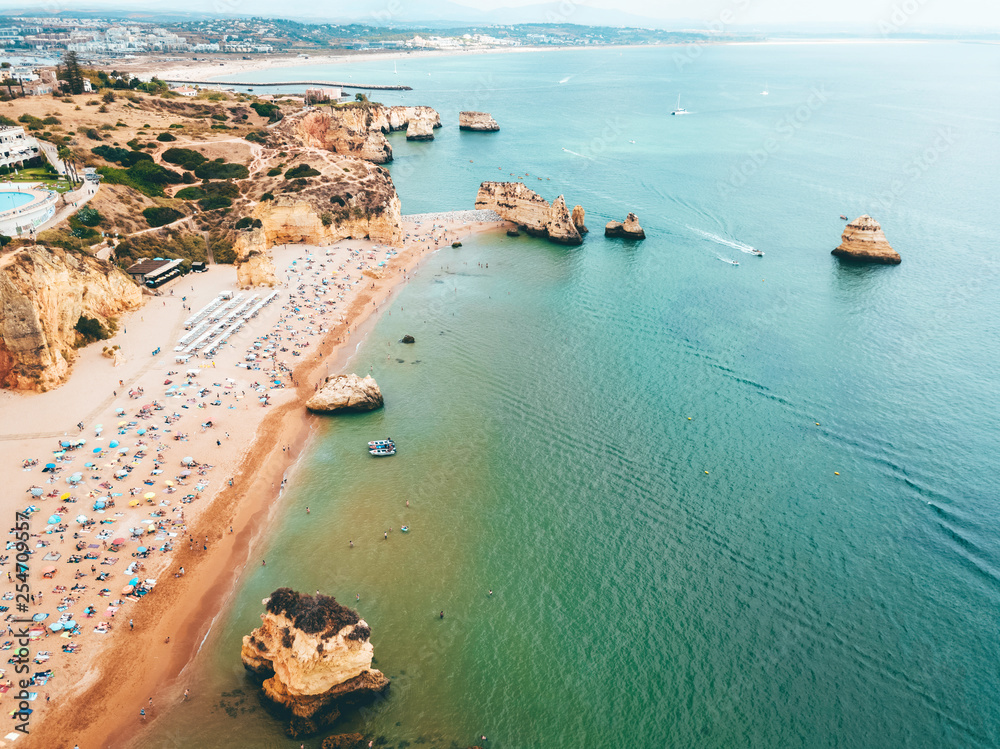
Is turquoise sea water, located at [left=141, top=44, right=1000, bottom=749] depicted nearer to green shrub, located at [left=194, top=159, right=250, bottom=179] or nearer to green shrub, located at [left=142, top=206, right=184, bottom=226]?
green shrub, located at [left=142, top=206, right=184, bottom=226]

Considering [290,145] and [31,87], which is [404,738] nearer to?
[290,145]

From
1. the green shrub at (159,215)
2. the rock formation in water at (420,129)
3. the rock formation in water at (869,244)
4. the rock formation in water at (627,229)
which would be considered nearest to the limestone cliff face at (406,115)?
the rock formation in water at (420,129)

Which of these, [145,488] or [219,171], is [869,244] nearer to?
[145,488]

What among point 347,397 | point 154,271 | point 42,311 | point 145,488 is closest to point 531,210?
point 154,271

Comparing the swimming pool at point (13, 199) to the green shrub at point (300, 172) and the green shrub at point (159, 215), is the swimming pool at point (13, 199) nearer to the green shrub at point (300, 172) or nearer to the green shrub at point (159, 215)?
the green shrub at point (159, 215)

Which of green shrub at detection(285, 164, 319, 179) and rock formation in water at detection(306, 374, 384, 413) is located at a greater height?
green shrub at detection(285, 164, 319, 179)

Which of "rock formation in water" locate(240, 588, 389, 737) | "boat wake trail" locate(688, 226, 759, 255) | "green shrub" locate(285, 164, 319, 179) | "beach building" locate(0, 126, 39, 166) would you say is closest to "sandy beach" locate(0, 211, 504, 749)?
"rock formation in water" locate(240, 588, 389, 737)
